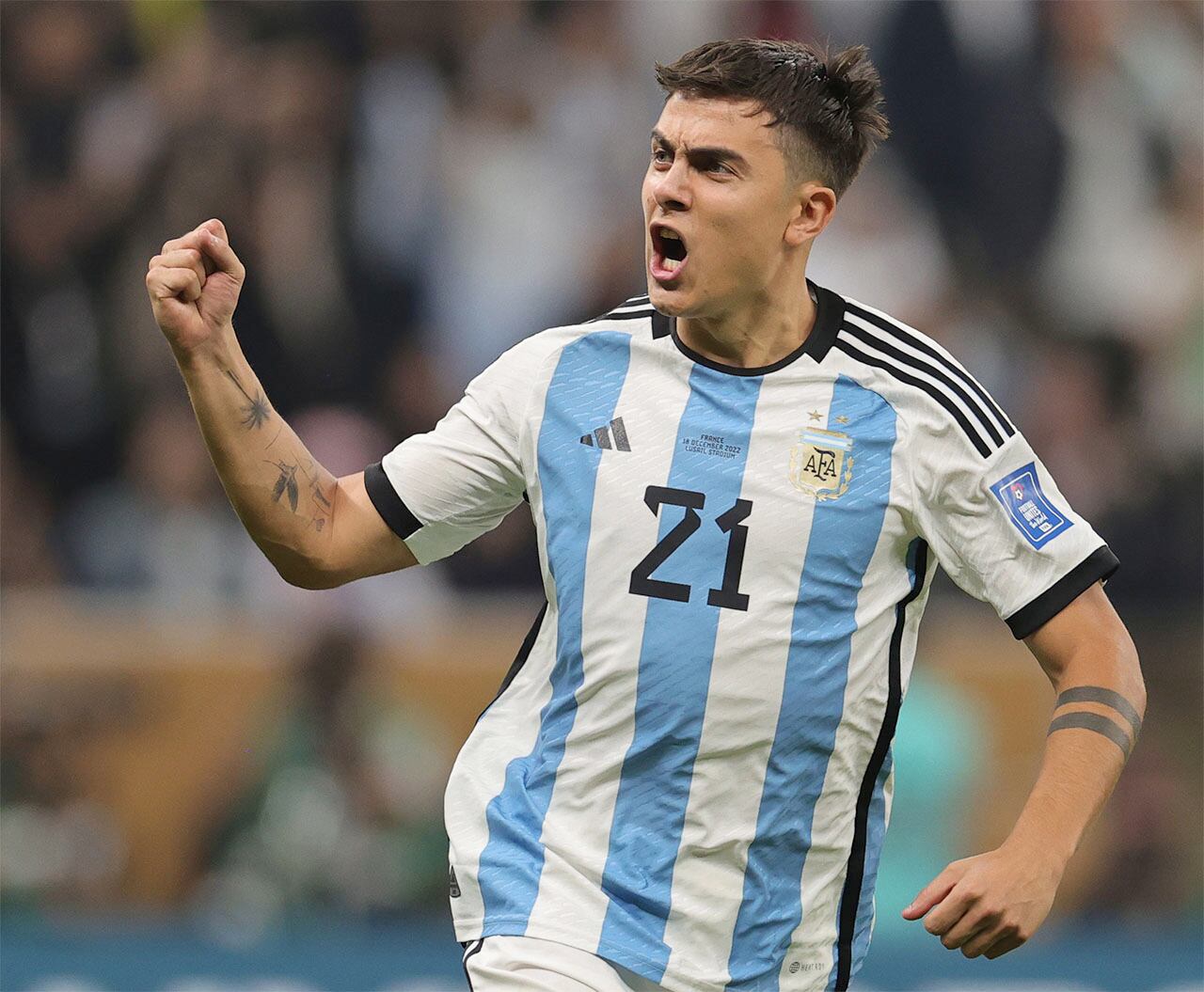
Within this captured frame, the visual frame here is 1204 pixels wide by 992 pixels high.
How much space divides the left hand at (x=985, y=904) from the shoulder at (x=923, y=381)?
83 centimetres

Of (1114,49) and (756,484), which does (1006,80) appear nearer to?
(1114,49)

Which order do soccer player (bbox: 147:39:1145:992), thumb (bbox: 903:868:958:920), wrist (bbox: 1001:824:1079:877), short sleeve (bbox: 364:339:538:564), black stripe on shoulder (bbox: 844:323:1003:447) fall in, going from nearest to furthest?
thumb (bbox: 903:868:958:920) < wrist (bbox: 1001:824:1079:877) < soccer player (bbox: 147:39:1145:992) < black stripe on shoulder (bbox: 844:323:1003:447) < short sleeve (bbox: 364:339:538:564)

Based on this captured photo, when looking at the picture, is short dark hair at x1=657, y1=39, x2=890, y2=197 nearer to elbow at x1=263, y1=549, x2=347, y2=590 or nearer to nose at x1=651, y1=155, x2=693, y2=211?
nose at x1=651, y1=155, x2=693, y2=211

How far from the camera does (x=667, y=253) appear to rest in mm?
3996

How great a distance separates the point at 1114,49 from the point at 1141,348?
1328 mm

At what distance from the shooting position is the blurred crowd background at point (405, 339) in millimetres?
7887

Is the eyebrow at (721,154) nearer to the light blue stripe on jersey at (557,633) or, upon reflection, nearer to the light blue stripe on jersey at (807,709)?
the light blue stripe on jersey at (557,633)

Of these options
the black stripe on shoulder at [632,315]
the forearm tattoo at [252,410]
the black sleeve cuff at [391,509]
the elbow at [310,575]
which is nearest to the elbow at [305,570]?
the elbow at [310,575]

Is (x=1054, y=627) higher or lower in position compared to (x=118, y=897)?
higher

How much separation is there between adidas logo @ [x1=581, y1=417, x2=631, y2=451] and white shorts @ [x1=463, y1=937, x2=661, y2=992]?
93 centimetres

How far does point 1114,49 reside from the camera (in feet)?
29.5

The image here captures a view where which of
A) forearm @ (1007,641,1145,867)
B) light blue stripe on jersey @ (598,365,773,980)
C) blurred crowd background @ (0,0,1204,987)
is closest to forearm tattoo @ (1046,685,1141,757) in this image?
forearm @ (1007,641,1145,867)

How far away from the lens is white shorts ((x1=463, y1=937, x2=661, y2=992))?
371cm

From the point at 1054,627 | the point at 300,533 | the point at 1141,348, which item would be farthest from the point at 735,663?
the point at 1141,348
